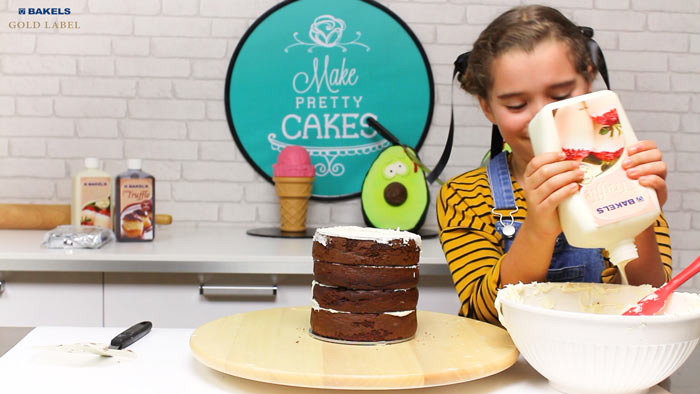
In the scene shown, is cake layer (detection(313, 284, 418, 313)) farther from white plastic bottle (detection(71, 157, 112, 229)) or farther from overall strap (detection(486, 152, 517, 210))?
white plastic bottle (detection(71, 157, 112, 229))

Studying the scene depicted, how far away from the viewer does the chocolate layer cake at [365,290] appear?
0.94 meters

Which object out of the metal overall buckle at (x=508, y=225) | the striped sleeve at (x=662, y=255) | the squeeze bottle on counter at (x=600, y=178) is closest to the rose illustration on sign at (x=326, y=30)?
the metal overall buckle at (x=508, y=225)

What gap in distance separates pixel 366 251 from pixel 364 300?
7 cm

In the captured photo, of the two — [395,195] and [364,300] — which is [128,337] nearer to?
[364,300]

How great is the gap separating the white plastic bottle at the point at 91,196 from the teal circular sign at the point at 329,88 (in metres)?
0.50

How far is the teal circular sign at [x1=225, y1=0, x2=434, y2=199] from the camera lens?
8.22 ft

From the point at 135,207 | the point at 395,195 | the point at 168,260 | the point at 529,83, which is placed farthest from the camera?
the point at 395,195

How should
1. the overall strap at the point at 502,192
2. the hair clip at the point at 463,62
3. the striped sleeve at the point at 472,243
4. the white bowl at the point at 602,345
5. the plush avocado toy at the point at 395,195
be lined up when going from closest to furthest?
1. the white bowl at the point at 602,345
2. the striped sleeve at the point at 472,243
3. the overall strap at the point at 502,192
4. the hair clip at the point at 463,62
5. the plush avocado toy at the point at 395,195

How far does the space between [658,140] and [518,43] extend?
166 centimetres

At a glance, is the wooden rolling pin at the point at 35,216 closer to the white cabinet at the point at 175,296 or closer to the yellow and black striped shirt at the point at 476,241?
the white cabinet at the point at 175,296

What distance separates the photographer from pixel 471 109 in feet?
8.32

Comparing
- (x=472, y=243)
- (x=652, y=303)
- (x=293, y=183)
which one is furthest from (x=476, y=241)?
(x=293, y=183)

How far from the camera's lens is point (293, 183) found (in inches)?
91.5

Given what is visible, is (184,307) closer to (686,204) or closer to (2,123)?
(2,123)
